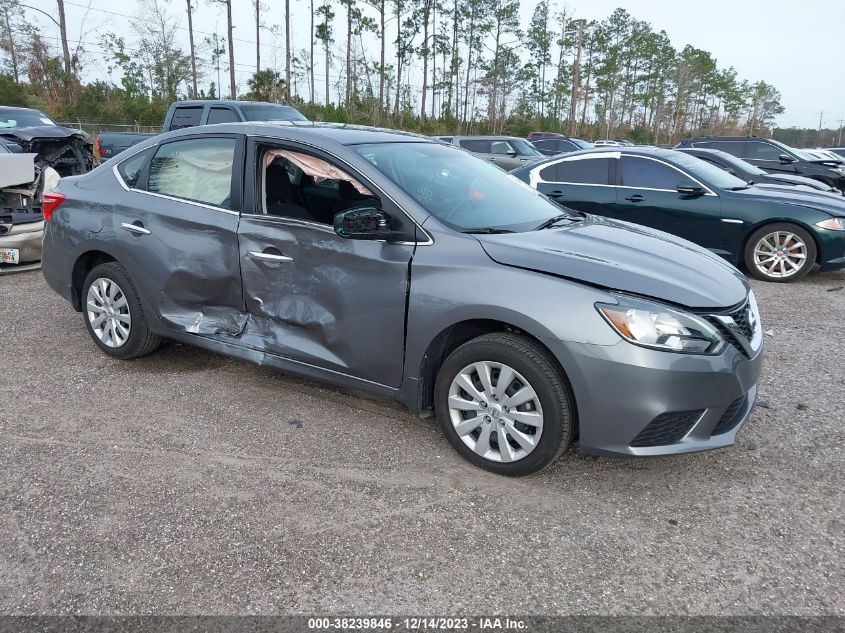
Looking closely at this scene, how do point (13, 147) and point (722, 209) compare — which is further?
point (13, 147)

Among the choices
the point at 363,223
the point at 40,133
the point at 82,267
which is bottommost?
the point at 82,267

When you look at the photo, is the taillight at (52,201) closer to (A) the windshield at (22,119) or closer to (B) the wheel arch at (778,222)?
(B) the wheel arch at (778,222)

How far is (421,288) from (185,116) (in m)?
10.7

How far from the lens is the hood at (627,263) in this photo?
3.04 metres

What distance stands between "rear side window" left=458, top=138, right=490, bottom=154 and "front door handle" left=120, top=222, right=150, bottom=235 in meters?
15.4

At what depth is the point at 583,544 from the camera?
2787mm

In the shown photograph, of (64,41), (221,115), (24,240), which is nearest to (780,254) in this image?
(24,240)

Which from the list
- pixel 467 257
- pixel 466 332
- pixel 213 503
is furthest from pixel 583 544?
pixel 213 503

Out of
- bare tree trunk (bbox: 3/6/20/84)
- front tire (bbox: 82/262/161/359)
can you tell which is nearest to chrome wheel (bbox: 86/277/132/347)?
front tire (bbox: 82/262/161/359)

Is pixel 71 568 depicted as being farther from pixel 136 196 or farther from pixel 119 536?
pixel 136 196

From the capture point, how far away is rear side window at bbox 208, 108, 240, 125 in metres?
11.7

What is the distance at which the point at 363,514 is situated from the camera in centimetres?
297

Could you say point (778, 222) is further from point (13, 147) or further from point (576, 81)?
point (576, 81)

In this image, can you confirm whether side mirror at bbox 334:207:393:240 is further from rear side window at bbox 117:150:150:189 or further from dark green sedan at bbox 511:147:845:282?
dark green sedan at bbox 511:147:845:282
